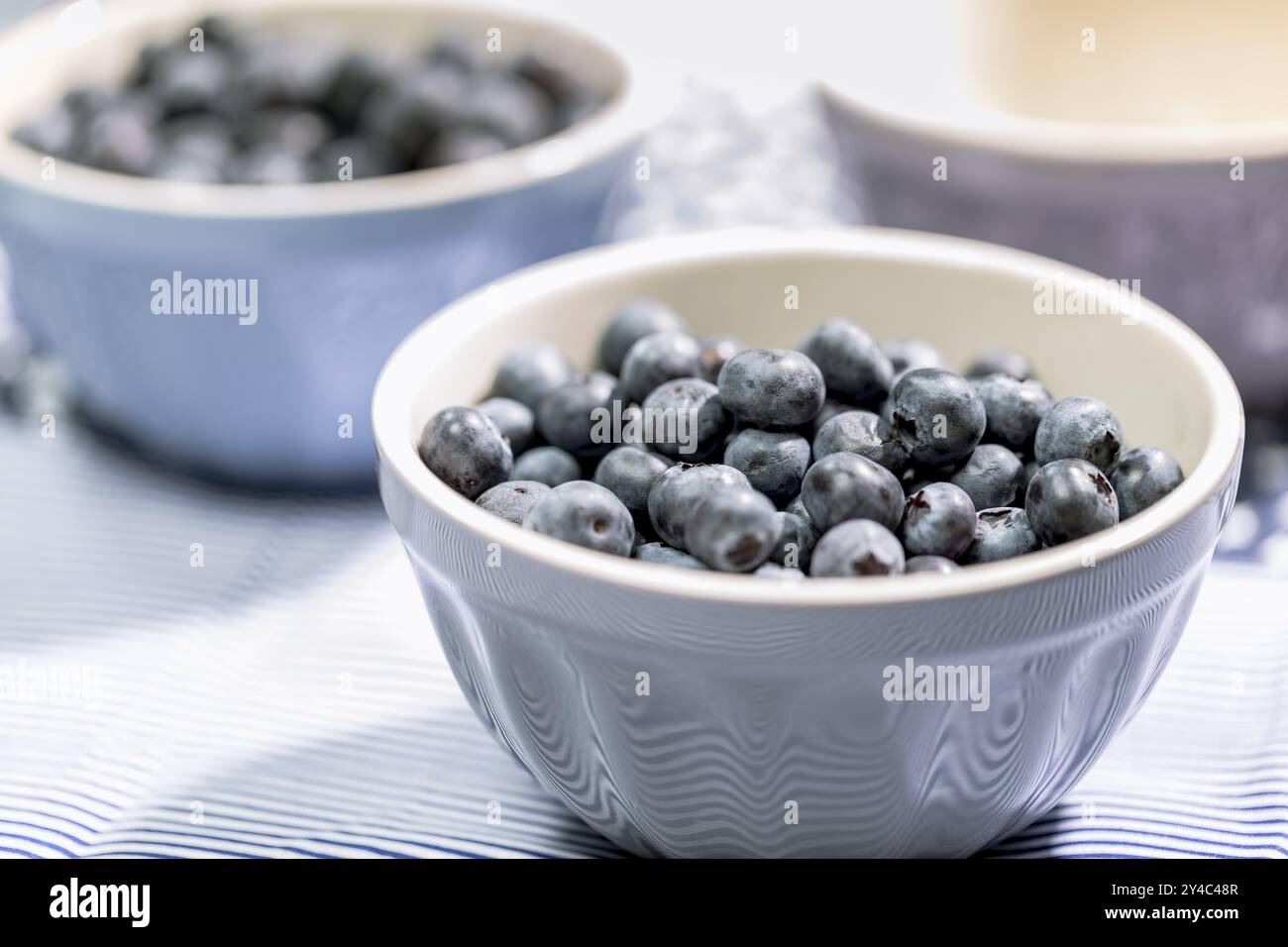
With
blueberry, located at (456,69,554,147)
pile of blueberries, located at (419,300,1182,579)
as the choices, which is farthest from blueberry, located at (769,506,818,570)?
blueberry, located at (456,69,554,147)

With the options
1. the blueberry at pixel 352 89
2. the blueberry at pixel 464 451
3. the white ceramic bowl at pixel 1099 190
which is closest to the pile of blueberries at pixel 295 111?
the blueberry at pixel 352 89

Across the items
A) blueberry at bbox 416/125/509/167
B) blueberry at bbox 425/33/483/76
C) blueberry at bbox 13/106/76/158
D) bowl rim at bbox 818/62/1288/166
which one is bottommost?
blueberry at bbox 13/106/76/158

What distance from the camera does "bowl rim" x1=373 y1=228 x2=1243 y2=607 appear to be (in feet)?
1.35

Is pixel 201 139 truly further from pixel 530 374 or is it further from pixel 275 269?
pixel 530 374

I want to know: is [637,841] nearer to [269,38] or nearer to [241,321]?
[241,321]

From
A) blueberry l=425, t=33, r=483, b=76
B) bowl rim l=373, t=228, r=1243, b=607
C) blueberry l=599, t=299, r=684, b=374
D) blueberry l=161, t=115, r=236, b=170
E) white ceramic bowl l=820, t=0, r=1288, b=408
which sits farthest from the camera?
blueberry l=425, t=33, r=483, b=76

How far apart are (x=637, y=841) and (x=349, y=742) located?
169 millimetres

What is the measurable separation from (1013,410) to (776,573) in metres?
0.15

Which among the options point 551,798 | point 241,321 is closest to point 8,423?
point 241,321

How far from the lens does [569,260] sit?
66cm

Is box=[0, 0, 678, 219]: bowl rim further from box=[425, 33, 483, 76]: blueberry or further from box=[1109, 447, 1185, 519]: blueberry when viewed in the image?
box=[1109, 447, 1185, 519]: blueberry

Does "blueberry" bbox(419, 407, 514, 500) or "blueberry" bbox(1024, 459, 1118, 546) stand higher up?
"blueberry" bbox(1024, 459, 1118, 546)

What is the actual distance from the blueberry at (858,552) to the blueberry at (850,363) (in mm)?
119

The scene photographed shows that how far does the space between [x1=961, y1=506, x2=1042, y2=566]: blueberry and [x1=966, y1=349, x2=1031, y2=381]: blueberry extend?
10 cm
